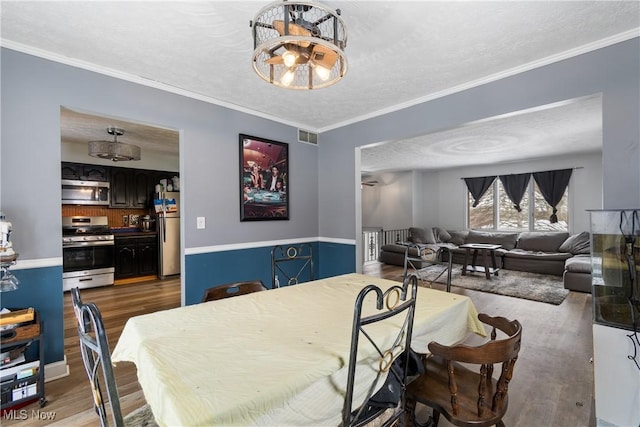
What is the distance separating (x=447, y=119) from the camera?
285cm

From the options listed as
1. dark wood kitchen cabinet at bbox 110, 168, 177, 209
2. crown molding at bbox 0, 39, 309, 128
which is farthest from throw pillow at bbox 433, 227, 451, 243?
dark wood kitchen cabinet at bbox 110, 168, 177, 209

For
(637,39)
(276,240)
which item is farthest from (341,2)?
(276,240)

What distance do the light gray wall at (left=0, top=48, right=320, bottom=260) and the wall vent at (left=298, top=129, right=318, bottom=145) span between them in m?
0.25

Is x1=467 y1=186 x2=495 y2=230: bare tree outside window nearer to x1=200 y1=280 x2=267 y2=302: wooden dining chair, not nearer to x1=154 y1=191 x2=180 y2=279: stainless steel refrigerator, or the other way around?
x1=154 y1=191 x2=180 y2=279: stainless steel refrigerator

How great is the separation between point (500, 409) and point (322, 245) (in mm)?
2973

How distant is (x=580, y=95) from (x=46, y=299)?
4241 millimetres

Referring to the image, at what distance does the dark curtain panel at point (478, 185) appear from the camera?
24.6ft

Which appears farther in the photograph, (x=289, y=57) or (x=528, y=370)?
(x=528, y=370)

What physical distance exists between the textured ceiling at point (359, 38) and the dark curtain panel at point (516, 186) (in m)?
5.46

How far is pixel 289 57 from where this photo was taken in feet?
4.86

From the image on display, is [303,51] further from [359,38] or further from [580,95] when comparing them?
[580,95]

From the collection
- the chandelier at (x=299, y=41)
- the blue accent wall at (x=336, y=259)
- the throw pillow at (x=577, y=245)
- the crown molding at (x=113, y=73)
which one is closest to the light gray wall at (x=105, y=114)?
the crown molding at (x=113, y=73)

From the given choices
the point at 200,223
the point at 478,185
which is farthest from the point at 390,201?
the point at 200,223

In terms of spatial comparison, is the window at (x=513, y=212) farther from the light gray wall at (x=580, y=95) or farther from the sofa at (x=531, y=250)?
the light gray wall at (x=580, y=95)
